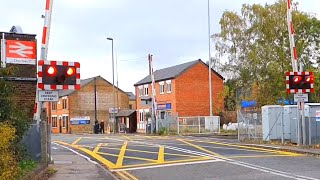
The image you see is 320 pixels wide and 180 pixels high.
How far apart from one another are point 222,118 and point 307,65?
52.8 feet

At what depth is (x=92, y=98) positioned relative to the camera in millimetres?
77500

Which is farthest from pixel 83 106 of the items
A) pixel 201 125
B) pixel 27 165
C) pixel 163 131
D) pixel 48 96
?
pixel 27 165

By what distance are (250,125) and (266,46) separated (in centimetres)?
1573

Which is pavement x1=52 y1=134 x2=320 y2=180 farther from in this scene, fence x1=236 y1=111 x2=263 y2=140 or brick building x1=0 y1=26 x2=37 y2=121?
fence x1=236 y1=111 x2=263 y2=140

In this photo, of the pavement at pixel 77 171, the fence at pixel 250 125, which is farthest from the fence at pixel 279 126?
the pavement at pixel 77 171

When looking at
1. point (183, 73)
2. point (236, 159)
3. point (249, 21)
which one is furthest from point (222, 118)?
point (236, 159)

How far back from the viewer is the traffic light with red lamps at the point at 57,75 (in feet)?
47.8

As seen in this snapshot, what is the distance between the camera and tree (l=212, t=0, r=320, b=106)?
4191cm

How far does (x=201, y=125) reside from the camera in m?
44.1

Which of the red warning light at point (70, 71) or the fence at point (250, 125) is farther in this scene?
the fence at point (250, 125)

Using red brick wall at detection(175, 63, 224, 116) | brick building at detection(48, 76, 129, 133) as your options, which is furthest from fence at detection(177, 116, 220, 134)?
brick building at detection(48, 76, 129, 133)

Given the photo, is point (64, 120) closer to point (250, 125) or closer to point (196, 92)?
point (196, 92)

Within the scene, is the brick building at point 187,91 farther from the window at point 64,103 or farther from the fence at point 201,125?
the window at point 64,103

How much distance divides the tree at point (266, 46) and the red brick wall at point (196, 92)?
8751mm
